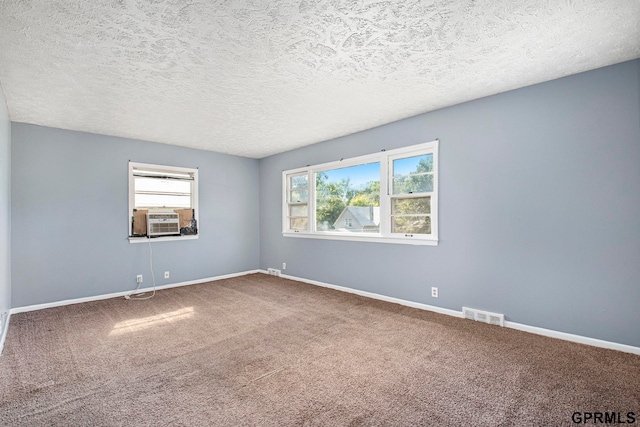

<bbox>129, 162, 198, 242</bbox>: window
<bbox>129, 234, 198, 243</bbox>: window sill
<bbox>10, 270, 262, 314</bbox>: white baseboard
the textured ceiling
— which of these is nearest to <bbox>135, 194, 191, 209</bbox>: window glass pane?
<bbox>129, 162, 198, 242</bbox>: window

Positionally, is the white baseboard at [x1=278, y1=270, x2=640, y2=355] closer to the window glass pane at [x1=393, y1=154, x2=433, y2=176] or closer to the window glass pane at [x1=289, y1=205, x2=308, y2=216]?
the window glass pane at [x1=393, y1=154, x2=433, y2=176]

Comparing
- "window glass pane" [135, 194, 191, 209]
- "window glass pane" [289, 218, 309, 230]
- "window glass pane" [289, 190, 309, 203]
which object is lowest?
"window glass pane" [289, 218, 309, 230]

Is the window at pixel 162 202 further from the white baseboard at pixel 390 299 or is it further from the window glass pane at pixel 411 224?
the window glass pane at pixel 411 224

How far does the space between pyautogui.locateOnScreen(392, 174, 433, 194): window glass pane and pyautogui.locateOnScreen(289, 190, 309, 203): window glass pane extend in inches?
76.8

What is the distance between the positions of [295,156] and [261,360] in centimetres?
402

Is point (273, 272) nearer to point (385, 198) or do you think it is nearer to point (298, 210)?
point (298, 210)

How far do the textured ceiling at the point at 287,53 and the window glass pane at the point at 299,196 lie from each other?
207 centimetres

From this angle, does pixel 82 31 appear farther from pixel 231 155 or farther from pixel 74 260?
pixel 231 155

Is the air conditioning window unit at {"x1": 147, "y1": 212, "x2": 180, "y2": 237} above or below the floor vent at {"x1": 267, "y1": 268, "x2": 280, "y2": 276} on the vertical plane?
above

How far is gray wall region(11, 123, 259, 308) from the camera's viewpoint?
4027 millimetres

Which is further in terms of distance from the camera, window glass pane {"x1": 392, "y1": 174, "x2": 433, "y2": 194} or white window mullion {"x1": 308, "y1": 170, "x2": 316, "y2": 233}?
white window mullion {"x1": 308, "y1": 170, "x2": 316, "y2": 233}

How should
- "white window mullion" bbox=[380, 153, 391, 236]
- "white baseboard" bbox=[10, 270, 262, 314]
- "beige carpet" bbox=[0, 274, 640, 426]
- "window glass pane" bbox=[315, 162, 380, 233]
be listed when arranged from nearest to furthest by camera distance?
1. "beige carpet" bbox=[0, 274, 640, 426]
2. "white baseboard" bbox=[10, 270, 262, 314]
3. "white window mullion" bbox=[380, 153, 391, 236]
4. "window glass pane" bbox=[315, 162, 380, 233]

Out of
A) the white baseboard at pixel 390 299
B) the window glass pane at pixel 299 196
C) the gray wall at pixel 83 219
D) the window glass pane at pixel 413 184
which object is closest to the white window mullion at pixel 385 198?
the window glass pane at pixel 413 184

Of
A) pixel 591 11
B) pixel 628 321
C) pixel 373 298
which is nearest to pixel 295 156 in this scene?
pixel 373 298
